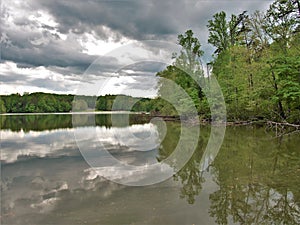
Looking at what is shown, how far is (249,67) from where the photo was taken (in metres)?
22.2

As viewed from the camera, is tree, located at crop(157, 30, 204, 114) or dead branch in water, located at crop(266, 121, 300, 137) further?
tree, located at crop(157, 30, 204, 114)

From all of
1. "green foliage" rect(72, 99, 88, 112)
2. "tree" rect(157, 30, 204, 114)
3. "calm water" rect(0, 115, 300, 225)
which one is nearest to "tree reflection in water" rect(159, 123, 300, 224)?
"calm water" rect(0, 115, 300, 225)

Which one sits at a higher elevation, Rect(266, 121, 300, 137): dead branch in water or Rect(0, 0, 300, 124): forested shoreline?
Rect(0, 0, 300, 124): forested shoreline

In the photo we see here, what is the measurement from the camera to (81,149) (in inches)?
484

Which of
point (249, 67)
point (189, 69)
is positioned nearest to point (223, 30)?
point (189, 69)

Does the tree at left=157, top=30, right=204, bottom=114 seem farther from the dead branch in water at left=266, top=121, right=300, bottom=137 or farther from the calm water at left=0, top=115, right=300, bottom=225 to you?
the calm water at left=0, top=115, right=300, bottom=225

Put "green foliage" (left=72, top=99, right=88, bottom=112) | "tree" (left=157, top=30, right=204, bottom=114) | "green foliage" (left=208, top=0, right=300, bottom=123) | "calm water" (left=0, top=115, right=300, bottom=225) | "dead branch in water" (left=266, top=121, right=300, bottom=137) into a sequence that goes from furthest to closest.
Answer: "green foliage" (left=72, top=99, right=88, bottom=112) < "tree" (left=157, top=30, right=204, bottom=114) < "green foliage" (left=208, top=0, right=300, bottom=123) < "dead branch in water" (left=266, top=121, right=300, bottom=137) < "calm water" (left=0, top=115, right=300, bottom=225)

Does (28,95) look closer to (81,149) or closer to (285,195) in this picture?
(81,149)

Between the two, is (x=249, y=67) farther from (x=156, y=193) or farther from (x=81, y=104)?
(x=81, y=104)

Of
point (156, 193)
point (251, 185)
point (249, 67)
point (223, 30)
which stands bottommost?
point (156, 193)

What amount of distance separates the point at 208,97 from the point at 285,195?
23090 millimetres

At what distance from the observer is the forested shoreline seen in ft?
58.1

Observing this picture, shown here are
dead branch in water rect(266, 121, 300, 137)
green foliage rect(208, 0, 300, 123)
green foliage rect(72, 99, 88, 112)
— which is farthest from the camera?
green foliage rect(72, 99, 88, 112)

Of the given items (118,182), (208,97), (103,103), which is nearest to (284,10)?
(208,97)
